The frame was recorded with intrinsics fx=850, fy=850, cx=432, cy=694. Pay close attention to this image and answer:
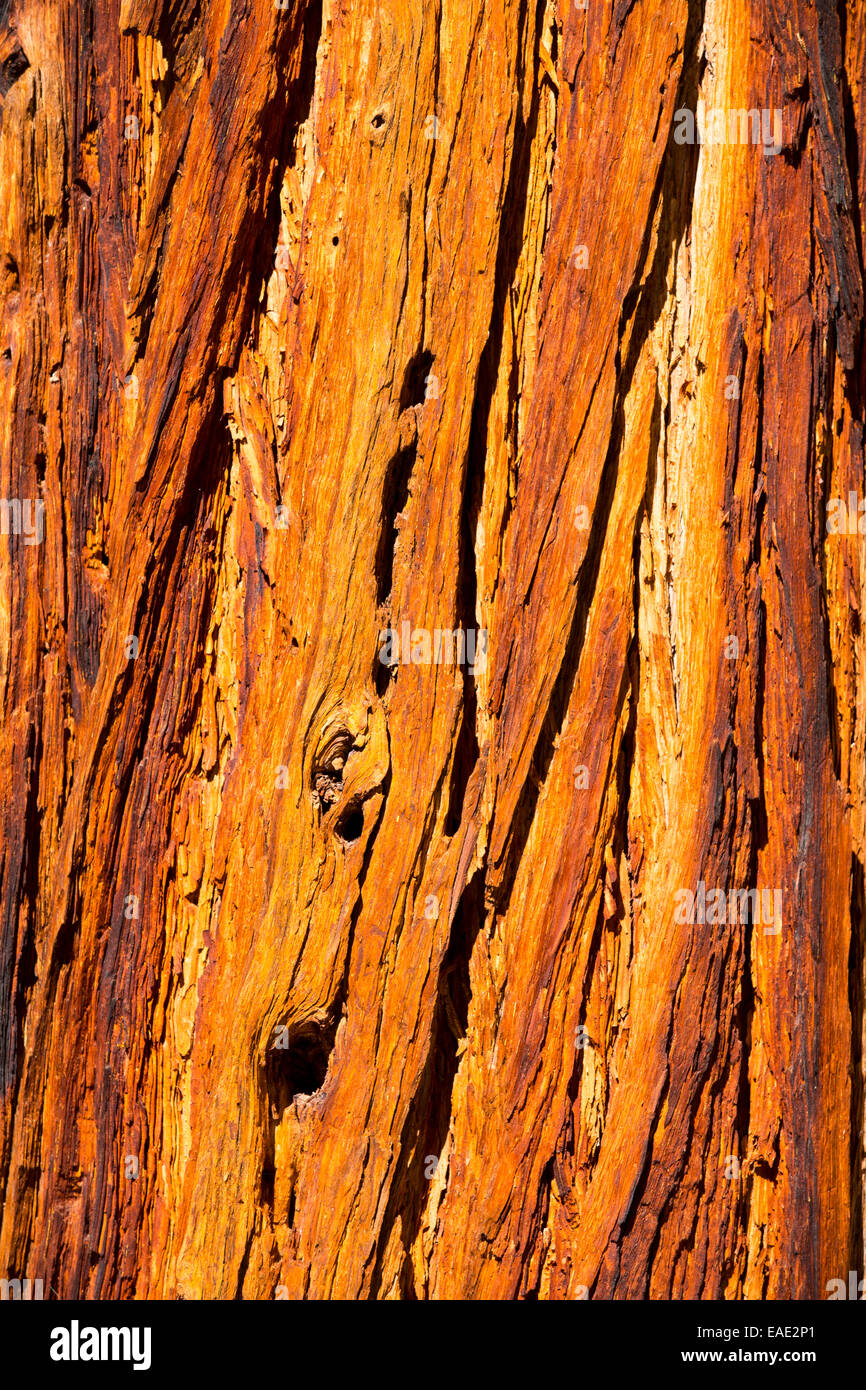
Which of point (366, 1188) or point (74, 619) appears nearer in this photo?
point (366, 1188)

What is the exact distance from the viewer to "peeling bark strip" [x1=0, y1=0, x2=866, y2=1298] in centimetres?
170

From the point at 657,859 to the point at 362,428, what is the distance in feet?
3.48

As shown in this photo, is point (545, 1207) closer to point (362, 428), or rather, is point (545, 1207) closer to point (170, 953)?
point (170, 953)

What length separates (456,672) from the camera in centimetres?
173

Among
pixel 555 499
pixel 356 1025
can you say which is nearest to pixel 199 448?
pixel 555 499

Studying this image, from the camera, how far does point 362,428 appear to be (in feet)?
5.62

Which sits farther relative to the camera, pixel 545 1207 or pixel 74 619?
pixel 74 619

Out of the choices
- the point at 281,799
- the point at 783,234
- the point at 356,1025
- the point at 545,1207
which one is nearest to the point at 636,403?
the point at 783,234

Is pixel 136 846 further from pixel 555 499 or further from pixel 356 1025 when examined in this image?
pixel 555 499

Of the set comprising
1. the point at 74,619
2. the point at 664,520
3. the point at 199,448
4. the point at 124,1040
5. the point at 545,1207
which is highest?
the point at 199,448

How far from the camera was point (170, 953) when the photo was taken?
1767mm

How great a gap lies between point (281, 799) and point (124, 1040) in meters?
0.60

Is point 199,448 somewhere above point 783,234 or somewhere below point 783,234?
below

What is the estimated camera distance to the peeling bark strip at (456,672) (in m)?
1.70
